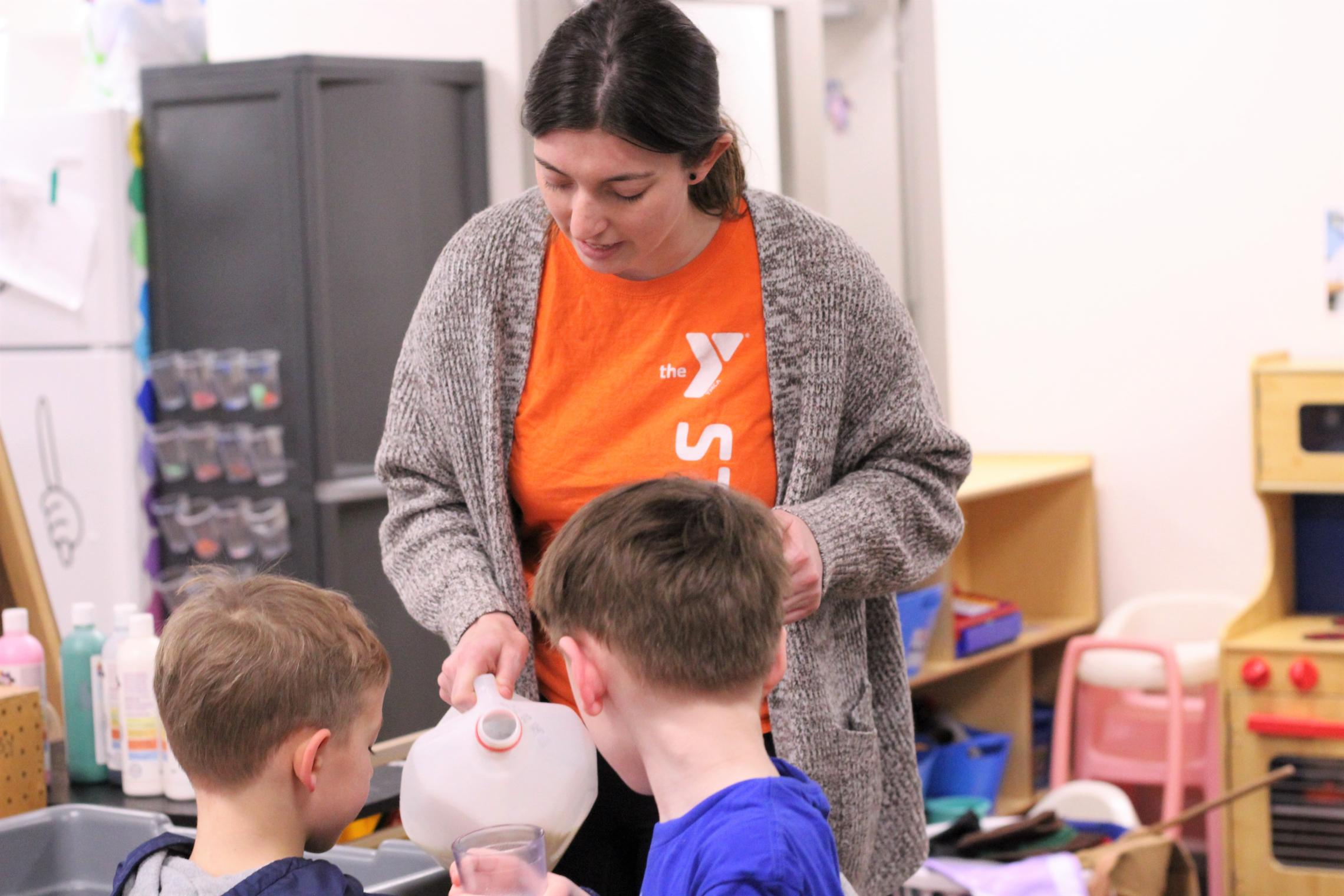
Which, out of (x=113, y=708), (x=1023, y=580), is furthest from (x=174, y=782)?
(x=1023, y=580)

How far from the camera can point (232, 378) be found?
3.34 metres

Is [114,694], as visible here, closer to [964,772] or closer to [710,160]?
[710,160]

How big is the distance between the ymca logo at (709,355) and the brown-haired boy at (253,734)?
1.42 feet

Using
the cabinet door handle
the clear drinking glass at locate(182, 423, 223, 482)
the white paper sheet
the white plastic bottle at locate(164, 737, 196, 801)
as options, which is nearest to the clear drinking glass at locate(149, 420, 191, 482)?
the clear drinking glass at locate(182, 423, 223, 482)

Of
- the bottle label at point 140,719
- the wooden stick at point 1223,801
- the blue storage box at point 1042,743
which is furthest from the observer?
the blue storage box at point 1042,743

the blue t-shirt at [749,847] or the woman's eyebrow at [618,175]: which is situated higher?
the woman's eyebrow at [618,175]

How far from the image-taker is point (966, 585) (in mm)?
4109

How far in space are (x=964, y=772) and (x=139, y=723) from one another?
2.16 m

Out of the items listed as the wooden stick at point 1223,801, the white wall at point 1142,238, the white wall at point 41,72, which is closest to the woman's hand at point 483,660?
the wooden stick at point 1223,801

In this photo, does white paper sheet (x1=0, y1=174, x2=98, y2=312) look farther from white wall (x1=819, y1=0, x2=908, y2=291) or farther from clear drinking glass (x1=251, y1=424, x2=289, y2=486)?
white wall (x1=819, y1=0, x2=908, y2=291)

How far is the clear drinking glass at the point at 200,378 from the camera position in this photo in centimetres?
339

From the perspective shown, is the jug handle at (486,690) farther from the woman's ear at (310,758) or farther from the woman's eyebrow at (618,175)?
the woman's eyebrow at (618,175)

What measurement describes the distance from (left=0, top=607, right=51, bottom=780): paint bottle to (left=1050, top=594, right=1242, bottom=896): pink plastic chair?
2466 millimetres

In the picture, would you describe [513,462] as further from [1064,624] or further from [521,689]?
[1064,624]
